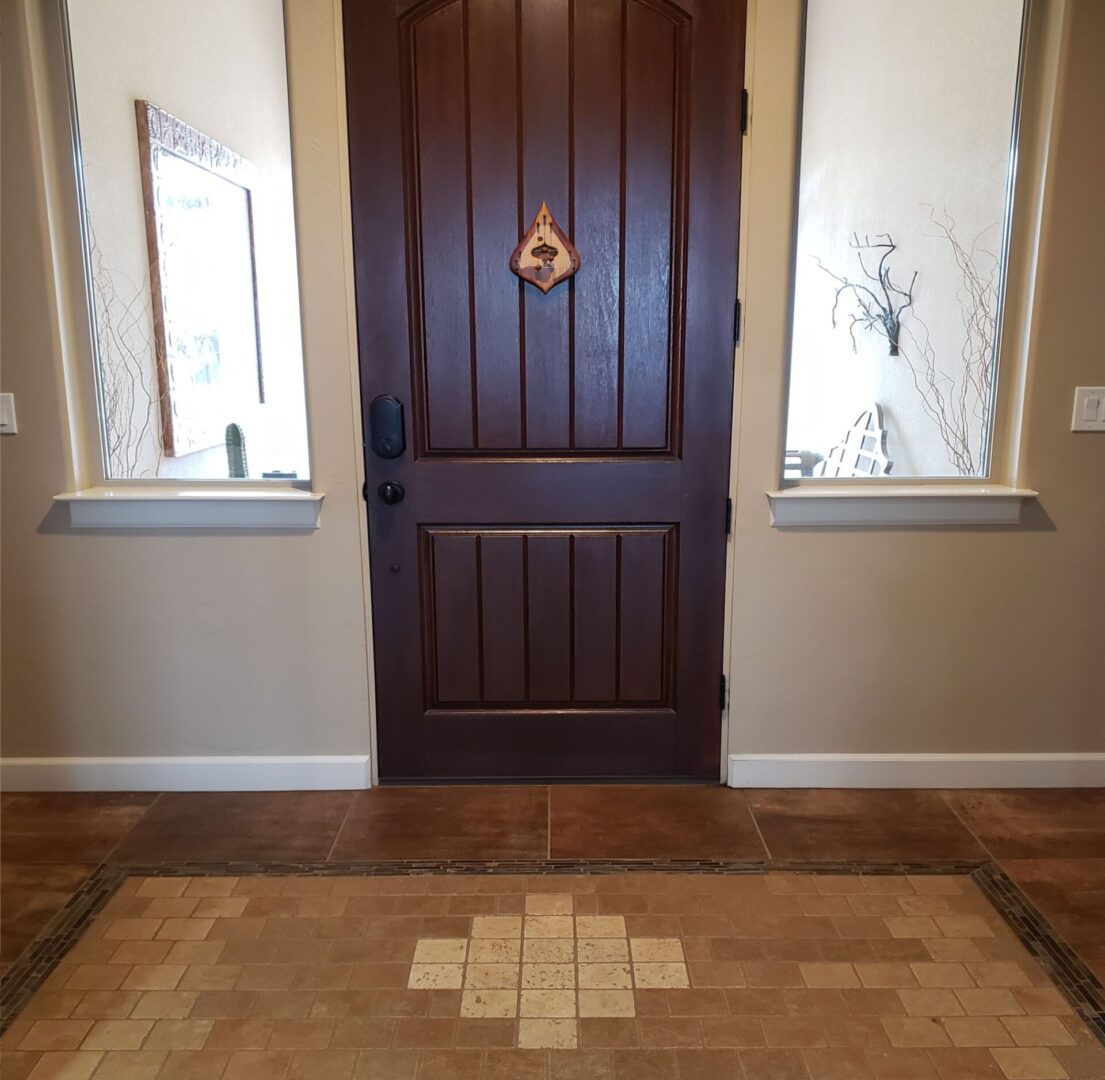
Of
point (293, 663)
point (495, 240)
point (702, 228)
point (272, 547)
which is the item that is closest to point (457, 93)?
point (495, 240)

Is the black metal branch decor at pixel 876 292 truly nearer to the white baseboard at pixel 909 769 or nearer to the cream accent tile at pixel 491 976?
the white baseboard at pixel 909 769

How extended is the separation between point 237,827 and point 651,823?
1078mm

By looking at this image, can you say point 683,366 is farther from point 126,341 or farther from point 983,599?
point 126,341

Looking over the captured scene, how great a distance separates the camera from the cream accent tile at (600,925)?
184 cm

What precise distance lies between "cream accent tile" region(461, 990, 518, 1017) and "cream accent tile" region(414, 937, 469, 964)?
10 cm

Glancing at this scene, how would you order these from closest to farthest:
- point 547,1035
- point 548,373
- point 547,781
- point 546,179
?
point 547,1035
point 546,179
point 548,373
point 547,781

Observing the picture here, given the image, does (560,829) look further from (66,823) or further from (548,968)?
(66,823)

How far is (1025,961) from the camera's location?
176cm

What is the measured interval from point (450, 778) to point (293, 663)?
55 cm

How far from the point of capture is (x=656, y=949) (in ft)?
5.88

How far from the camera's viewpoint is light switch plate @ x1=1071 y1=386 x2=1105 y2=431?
7.34ft

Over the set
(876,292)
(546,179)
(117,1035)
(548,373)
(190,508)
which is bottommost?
(117,1035)

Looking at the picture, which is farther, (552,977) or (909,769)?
(909,769)

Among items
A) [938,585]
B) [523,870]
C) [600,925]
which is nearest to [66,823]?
[523,870]
